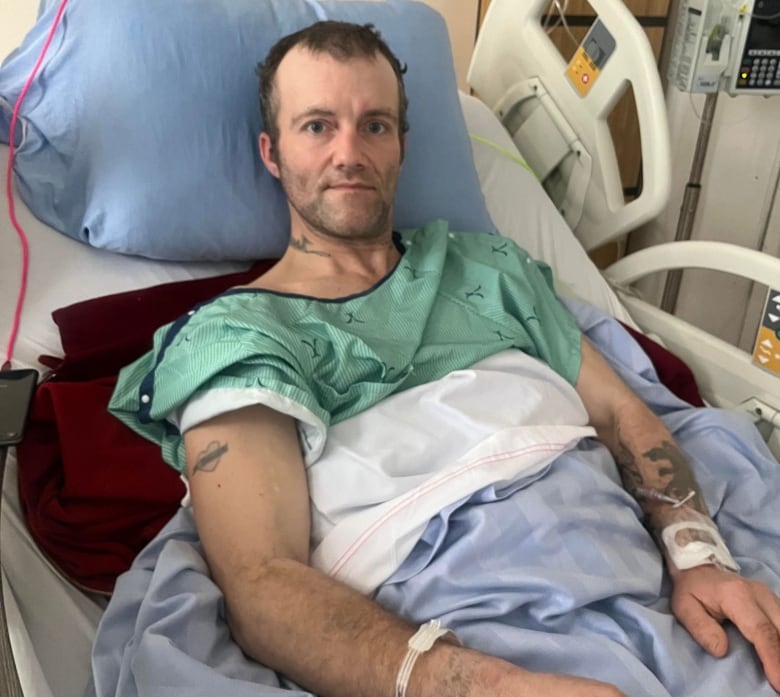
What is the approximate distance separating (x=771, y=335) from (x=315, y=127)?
0.88 meters

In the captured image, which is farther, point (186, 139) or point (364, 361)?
point (186, 139)

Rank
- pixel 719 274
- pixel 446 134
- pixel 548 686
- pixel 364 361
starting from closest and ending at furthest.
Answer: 1. pixel 548 686
2. pixel 364 361
3. pixel 446 134
4. pixel 719 274

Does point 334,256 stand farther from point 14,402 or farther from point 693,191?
point 693,191

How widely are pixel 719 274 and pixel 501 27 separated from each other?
3.57 feet

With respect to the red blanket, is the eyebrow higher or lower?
higher

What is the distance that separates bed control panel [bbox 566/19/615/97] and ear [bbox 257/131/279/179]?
0.83 m

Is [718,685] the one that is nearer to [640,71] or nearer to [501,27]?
[640,71]

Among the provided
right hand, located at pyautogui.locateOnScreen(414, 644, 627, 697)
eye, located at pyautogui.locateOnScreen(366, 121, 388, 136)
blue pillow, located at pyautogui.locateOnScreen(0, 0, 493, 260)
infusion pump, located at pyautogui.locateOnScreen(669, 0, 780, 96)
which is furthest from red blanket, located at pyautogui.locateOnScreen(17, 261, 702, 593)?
infusion pump, located at pyautogui.locateOnScreen(669, 0, 780, 96)

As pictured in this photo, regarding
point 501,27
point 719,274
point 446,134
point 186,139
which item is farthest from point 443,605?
point 719,274

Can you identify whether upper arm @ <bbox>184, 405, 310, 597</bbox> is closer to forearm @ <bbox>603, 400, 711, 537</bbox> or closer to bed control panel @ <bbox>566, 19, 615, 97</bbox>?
forearm @ <bbox>603, 400, 711, 537</bbox>

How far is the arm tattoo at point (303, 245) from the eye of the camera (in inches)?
55.0

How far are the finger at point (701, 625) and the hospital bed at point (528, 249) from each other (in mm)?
515

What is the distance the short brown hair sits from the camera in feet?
4.48

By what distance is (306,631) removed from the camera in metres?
0.86
